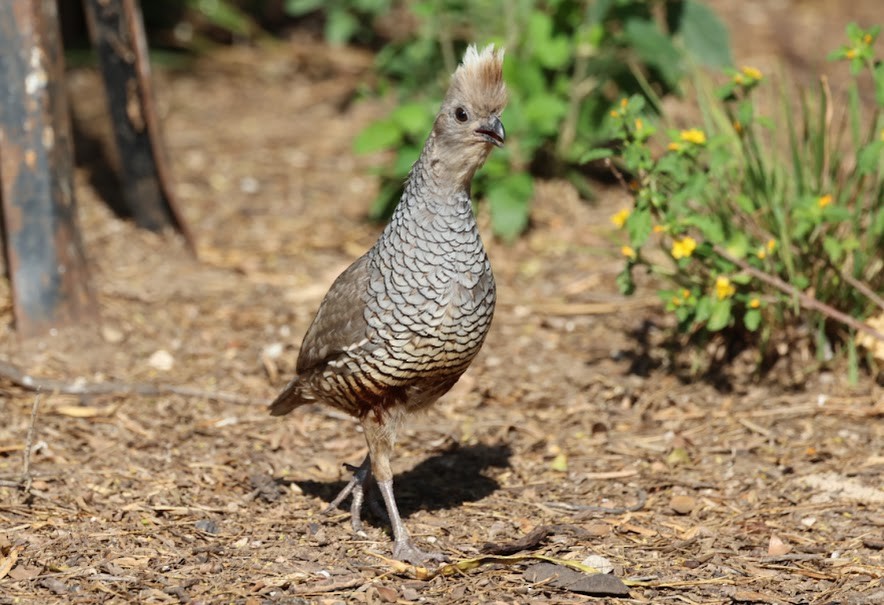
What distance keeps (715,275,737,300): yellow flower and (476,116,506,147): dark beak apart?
151 centimetres

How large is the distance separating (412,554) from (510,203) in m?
3.62

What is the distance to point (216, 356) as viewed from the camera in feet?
21.7

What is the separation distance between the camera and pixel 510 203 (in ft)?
25.5

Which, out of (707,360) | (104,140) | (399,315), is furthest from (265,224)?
(399,315)

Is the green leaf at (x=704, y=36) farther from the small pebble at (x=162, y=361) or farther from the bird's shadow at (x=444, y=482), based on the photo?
the small pebble at (x=162, y=361)

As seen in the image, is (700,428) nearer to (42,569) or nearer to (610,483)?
(610,483)

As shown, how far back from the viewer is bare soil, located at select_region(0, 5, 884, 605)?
4.39 meters

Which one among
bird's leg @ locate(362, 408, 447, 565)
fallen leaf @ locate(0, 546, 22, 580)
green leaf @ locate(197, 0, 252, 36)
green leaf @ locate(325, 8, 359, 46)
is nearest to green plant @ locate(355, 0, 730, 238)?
green leaf @ locate(325, 8, 359, 46)

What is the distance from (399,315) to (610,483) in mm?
1497

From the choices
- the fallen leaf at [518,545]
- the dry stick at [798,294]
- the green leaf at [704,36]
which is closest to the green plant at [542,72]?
the green leaf at [704,36]

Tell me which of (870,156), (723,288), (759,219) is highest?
(870,156)

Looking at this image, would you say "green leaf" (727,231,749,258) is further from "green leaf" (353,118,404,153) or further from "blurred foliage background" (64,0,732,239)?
"green leaf" (353,118,404,153)

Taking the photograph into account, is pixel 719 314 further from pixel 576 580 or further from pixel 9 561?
pixel 9 561

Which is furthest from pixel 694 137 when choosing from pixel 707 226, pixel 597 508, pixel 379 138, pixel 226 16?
pixel 226 16
